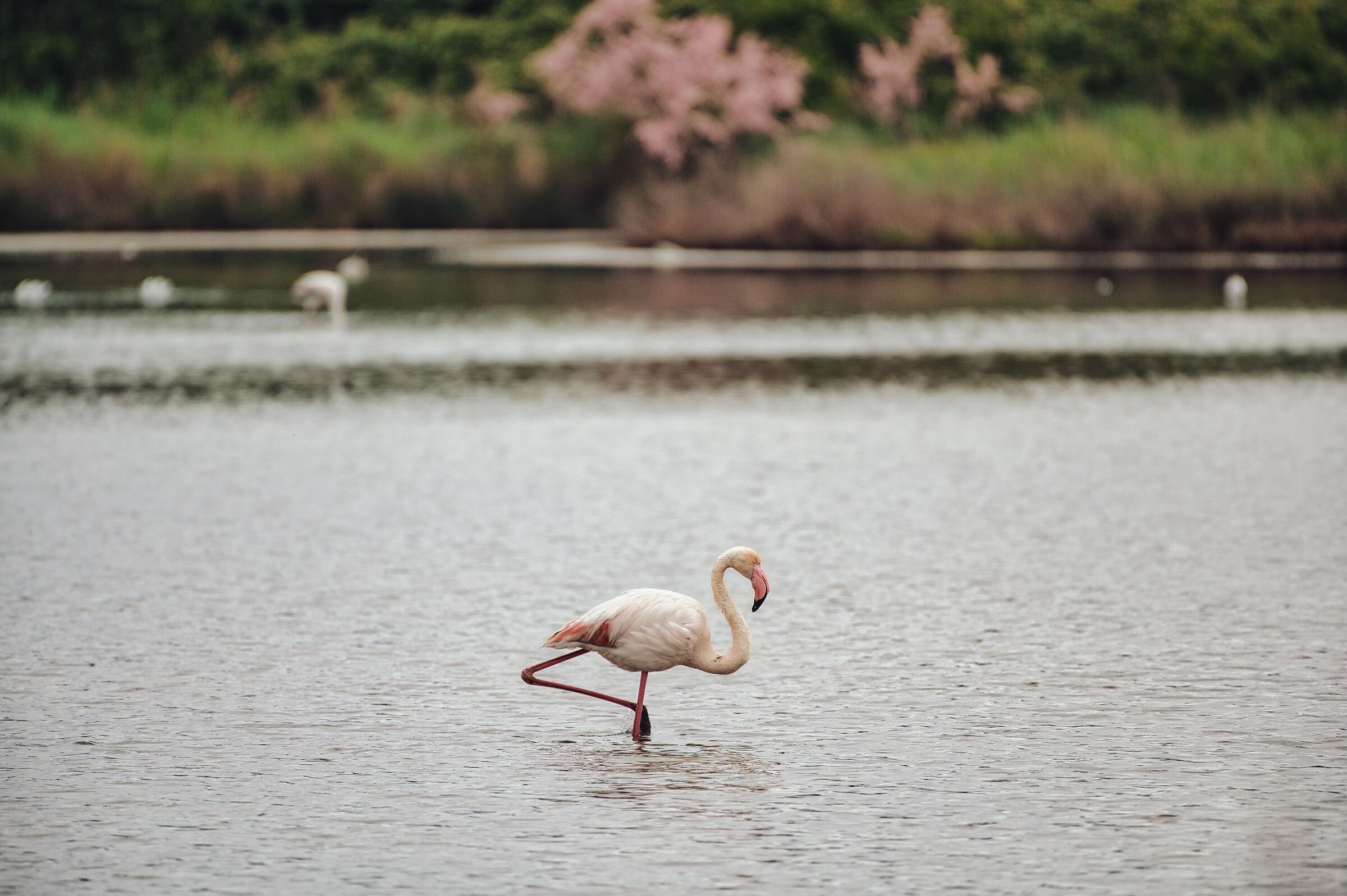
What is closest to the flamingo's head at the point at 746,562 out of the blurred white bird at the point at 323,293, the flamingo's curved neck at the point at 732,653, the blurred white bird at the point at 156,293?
the flamingo's curved neck at the point at 732,653

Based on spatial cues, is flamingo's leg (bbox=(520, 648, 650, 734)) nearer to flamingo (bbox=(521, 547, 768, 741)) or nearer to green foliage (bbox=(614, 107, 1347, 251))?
flamingo (bbox=(521, 547, 768, 741))

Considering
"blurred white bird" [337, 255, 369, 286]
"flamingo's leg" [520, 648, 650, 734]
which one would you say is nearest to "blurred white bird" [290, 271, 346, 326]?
"blurred white bird" [337, 255, 369, 286]

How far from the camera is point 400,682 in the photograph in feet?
27.6

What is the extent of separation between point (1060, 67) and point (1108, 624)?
47.4 metres

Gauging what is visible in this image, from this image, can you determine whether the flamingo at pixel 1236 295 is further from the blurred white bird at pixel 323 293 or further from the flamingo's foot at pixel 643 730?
the flamingo's foot at pixel 643 730

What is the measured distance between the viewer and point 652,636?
24.2 feet

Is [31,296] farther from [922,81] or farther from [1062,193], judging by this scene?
[922,81]

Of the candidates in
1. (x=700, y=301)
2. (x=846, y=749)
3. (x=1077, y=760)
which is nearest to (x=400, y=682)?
(x=846, y=749)

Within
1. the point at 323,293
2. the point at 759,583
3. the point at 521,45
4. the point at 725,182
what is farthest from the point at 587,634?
the point at 521,45

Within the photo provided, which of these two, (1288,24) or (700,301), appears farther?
(1288,24)

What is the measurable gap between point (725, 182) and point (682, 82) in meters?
5.92

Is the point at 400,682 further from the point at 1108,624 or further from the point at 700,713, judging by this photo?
the point at 1108,624

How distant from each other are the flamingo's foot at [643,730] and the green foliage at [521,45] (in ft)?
146

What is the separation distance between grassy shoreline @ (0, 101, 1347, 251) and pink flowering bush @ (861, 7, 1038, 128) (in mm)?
2418
